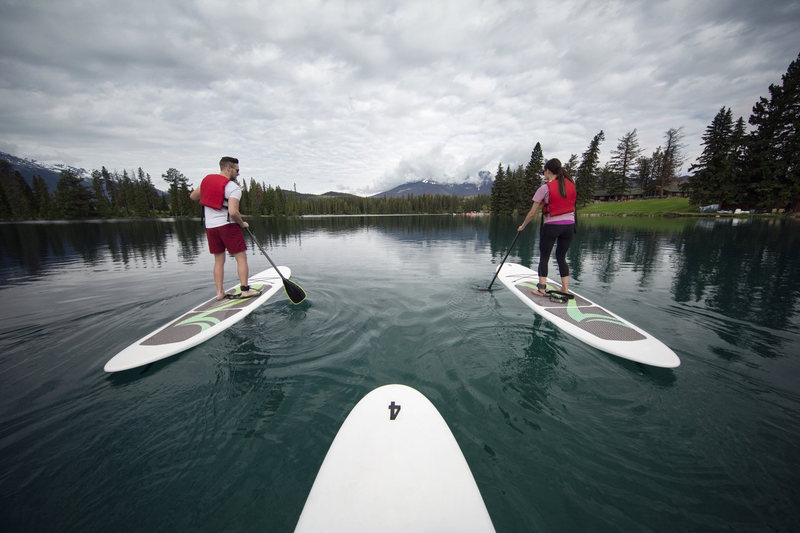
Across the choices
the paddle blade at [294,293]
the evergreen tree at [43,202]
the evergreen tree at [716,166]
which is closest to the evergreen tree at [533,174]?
the evergreen tree at [716,166]

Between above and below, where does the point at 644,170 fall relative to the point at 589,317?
above

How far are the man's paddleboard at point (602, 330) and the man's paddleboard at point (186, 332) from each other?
6525 millimetres

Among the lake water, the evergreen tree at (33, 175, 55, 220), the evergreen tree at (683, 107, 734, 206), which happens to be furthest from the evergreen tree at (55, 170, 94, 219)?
the evergreen tree at (683, 107, 734, 206)

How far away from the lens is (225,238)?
6.50 meters

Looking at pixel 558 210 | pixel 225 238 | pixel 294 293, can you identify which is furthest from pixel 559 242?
pixel 225 238

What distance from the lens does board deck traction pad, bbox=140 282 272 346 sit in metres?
4.69

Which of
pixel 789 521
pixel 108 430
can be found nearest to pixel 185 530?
pixel 108 430

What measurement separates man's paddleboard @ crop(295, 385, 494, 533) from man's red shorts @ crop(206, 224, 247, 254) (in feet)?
17.8

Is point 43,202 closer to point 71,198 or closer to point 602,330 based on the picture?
point 71,198

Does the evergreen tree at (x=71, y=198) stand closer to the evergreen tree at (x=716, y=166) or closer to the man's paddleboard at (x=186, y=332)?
the man's paddleboard at (x=186, y=332)

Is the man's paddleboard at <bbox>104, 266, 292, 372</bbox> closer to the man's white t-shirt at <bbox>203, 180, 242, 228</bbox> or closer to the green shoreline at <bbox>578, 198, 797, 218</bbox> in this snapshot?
the man's white t-shirt at <bbox>203, 180, 242, 228</bbox>

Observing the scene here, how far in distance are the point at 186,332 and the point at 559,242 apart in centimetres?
807

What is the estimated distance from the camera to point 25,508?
238cm

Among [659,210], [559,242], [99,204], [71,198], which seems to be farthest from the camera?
[99,204]
